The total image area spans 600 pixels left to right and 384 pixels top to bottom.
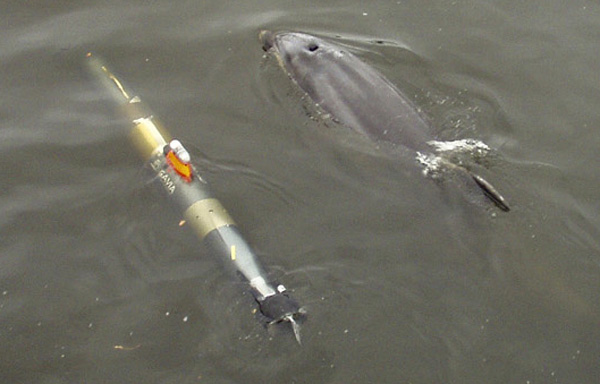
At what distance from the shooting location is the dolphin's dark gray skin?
507 centimetres

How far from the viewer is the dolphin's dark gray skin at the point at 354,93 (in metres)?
5.07

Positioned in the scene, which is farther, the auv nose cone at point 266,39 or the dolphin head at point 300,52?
the auv nose cone at point 266,39

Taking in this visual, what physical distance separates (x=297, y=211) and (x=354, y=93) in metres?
1.07

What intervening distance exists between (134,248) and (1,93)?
7.09 ft

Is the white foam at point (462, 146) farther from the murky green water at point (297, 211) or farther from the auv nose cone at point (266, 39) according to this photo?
the auv nose cone at point (266, 39)

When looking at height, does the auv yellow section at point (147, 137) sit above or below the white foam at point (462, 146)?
above

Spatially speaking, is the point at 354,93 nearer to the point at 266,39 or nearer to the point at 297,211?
the point at 297,211

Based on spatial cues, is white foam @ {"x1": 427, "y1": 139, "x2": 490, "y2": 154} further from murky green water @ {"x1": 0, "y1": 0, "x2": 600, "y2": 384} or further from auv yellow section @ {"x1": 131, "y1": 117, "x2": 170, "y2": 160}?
auv yellow section @ {"x1": 131, "y1": 117, "x2": 170, "y2": 160}

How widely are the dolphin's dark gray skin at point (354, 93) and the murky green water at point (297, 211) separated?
5.5 inches

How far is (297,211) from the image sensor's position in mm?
4781

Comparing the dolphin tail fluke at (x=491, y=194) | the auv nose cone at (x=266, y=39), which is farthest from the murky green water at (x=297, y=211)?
the dolphin tail fluke at (x=491, y=194)

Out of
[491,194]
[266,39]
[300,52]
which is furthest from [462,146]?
[266,39]

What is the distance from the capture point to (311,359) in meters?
3.94

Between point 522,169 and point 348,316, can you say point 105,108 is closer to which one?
point 348,316
